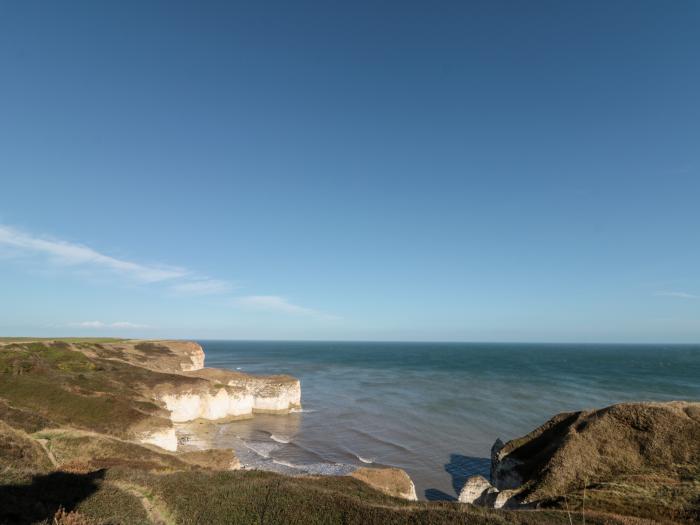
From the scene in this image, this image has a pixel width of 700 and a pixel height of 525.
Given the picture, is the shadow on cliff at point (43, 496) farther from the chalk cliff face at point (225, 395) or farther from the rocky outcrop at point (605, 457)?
the chalk cliff face at point (225, 395)

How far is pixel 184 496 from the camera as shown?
15367mm

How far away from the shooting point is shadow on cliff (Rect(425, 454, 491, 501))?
30.8 meters

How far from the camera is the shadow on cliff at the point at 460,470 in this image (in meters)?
30.8

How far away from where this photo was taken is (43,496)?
496 inches

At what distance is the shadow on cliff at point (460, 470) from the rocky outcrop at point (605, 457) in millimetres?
4716

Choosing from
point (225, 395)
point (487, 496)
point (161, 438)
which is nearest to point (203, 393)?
point (225, 395)

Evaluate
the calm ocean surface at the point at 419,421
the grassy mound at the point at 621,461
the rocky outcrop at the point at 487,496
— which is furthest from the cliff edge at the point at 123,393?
the grassy mound at the point at 621,461

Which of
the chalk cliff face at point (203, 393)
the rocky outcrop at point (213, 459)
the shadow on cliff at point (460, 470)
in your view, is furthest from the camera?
the chalk cliff face at point (203, 393)

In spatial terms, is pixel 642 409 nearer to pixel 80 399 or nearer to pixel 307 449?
pixel 307 449

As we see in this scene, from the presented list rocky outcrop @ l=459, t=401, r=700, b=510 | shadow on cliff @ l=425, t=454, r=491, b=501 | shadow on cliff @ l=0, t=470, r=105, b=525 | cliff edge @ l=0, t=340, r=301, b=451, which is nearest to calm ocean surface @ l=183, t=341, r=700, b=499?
shadow on cliff @ l=425, t=454, r=491, b=501

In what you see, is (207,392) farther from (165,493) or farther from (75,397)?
(165,493)

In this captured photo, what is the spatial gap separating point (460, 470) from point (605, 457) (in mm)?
15191

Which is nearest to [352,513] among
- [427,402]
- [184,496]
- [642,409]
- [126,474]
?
[184,496]

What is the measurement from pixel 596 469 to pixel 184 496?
23381 millimetres
